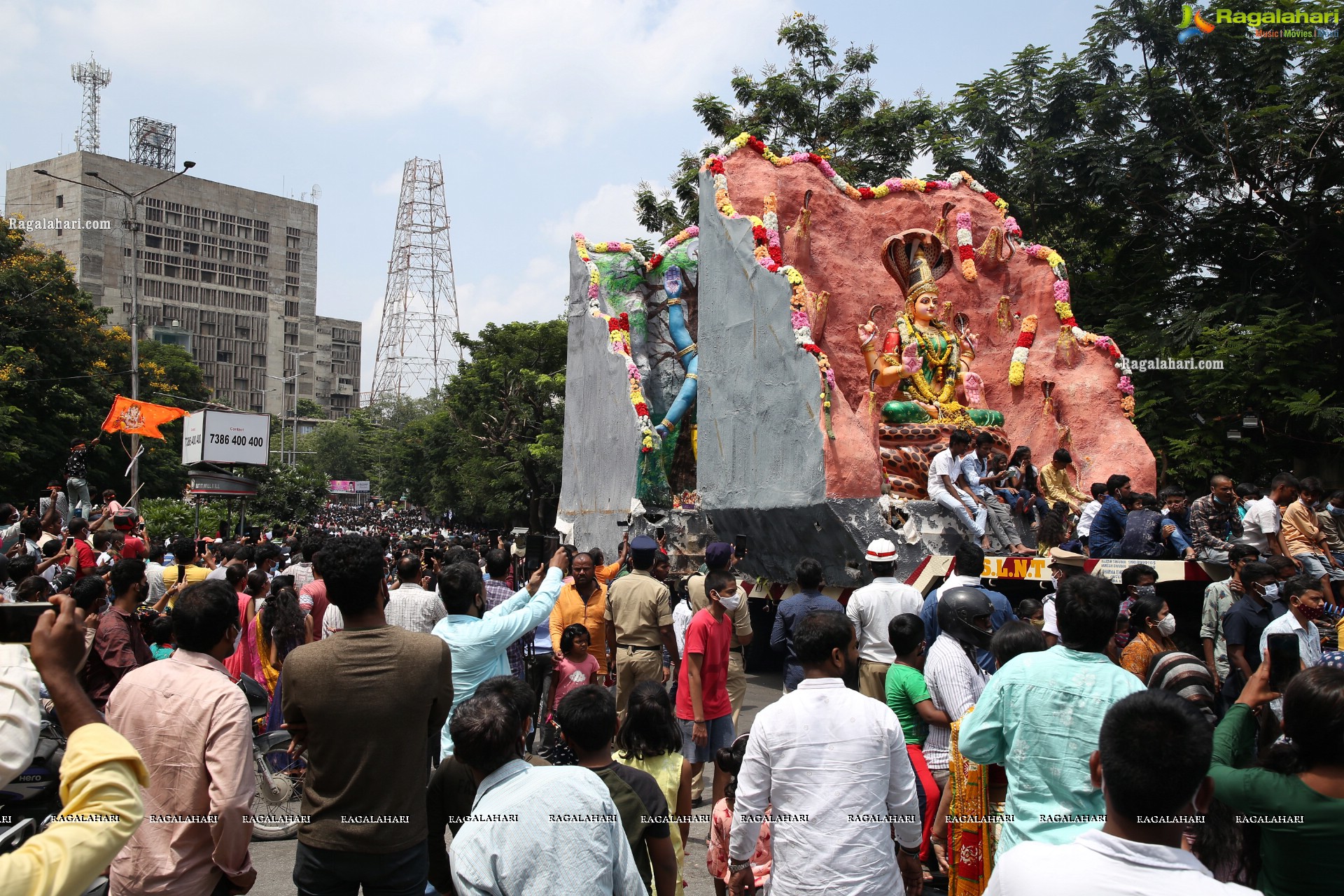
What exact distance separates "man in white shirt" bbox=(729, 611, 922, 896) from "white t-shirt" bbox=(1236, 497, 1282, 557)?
22.7 feet

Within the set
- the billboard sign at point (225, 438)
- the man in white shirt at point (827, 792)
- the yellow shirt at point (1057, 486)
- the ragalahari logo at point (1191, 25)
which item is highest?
the ragalahari logo at point (1191, 25)

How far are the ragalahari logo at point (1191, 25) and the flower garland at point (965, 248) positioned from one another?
19.6ft

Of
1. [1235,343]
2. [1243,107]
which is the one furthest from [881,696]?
[1243,107]

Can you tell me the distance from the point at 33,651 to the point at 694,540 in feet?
43.3

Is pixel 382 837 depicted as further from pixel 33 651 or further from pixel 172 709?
pixel 33 651

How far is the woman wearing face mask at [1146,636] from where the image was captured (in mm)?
5750

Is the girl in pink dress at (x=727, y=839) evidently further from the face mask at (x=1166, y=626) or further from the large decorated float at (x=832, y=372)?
the large decorated float at (x=832, y=372)

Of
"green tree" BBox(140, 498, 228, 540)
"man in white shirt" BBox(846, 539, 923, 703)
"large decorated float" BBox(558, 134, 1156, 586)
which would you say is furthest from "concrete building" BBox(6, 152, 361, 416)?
"man in white shirt" BBox(846, 539, 923, 703)

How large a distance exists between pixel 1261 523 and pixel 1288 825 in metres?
7.42

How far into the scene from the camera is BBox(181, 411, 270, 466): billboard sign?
28234 millimetres

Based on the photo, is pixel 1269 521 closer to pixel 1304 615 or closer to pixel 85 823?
pixel 1304 615

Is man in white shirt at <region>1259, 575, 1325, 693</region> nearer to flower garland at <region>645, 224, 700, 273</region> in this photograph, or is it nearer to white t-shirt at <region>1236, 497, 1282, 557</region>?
white t-shirt at <region>1236, 497, 1282, 557</region>

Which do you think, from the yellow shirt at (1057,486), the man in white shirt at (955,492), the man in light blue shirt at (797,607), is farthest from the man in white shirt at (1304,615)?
the yellow shirt at (1057,486)

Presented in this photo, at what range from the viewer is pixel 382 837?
3461 mm
